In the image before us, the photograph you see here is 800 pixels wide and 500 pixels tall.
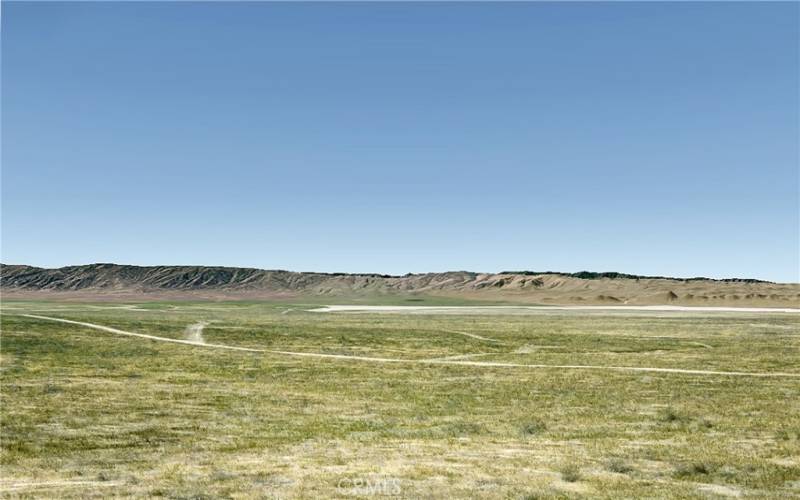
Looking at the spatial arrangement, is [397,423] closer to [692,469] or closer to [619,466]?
[619,466]

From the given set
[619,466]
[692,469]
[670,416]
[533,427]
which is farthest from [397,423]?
[692,469]

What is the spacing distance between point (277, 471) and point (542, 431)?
26.5ft

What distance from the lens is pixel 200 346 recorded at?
152 feet

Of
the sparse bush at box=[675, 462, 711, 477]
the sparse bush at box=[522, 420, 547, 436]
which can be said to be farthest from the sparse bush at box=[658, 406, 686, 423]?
the sparse bush at box=[675, 462, 711, 477]

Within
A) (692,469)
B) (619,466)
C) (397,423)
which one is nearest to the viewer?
(692,469)

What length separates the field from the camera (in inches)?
565

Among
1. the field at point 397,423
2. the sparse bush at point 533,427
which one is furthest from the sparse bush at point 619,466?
the sparse bush at point 533,427

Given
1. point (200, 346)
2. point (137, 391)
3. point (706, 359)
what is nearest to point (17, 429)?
point (137, 391)

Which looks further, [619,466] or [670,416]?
[670,416]

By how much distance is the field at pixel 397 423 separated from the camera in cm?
1436

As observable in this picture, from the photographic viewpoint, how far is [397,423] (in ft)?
69.2

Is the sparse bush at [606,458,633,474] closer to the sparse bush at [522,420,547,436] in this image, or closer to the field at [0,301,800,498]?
the field at [0,301,800,498]

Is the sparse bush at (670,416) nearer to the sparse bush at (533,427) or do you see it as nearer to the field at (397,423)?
the field at (397,423)

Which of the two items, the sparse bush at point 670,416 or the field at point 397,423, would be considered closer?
the field at point 397,423
